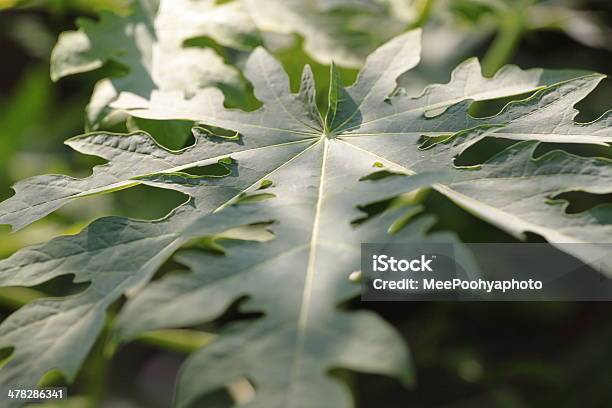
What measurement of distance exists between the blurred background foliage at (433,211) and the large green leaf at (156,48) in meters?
0.04

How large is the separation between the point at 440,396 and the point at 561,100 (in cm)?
119

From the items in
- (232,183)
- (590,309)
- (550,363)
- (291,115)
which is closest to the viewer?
(232,183)

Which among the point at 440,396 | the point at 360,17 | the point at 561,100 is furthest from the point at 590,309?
the point at 561,100

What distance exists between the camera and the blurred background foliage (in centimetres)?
134

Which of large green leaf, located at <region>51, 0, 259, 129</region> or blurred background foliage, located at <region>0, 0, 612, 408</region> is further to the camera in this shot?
blurred background foliage, located at <region>0, 0, 612, 408</region>

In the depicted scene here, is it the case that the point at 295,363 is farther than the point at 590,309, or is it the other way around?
the point at 590,309

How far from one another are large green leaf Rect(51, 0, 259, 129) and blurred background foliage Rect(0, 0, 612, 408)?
0.15 feet

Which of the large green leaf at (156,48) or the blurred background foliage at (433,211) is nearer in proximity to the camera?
the large green leaf at (156,48)

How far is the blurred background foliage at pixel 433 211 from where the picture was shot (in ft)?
4.40

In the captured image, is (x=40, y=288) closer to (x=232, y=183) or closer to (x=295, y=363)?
(x=232, y=183)

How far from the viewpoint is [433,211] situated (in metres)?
1.61

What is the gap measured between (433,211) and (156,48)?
2.50 ft

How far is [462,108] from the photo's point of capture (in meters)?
0.87

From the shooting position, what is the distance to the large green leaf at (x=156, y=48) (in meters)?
1.02
